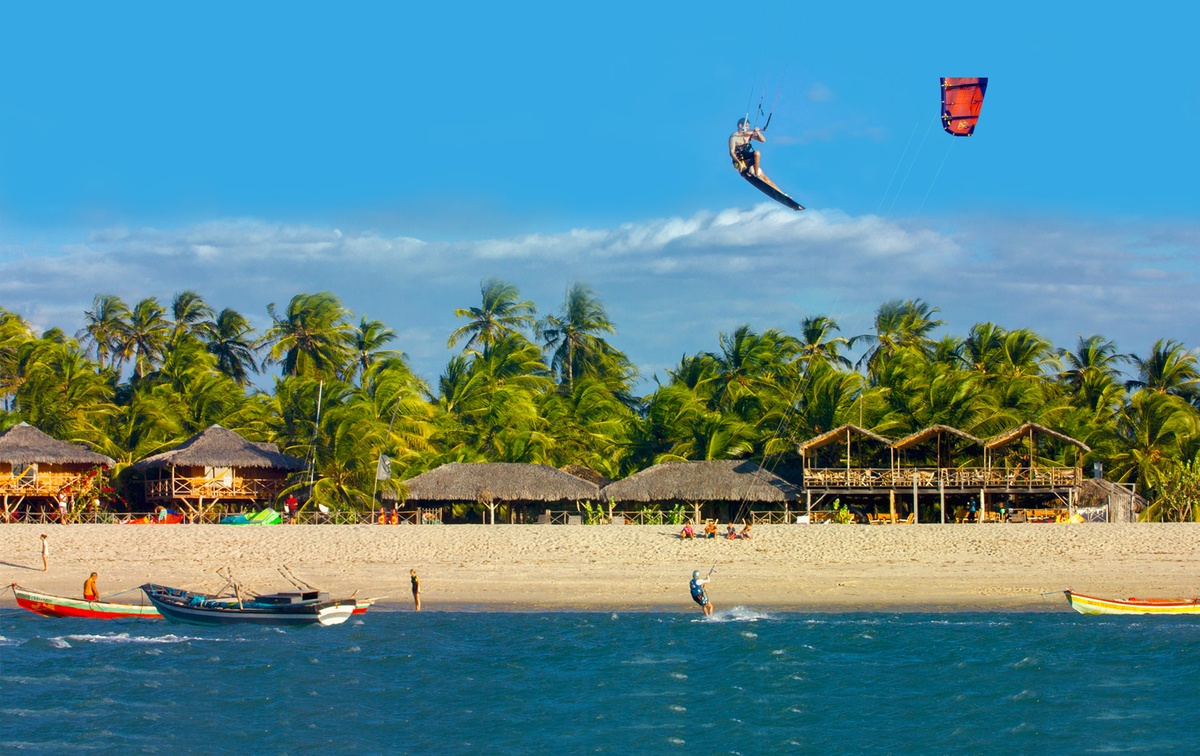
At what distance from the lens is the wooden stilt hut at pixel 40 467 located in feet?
127

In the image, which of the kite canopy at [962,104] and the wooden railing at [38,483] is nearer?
the kite canopy at [962,104]

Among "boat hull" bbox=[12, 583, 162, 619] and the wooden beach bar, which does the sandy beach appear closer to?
"boat hull" bbox=[12, 583, 162, 619]

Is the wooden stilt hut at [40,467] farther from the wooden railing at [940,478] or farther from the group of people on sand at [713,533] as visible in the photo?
the wooden railing at [940,478]

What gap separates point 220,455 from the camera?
130 ft

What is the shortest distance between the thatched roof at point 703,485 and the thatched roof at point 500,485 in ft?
3.27

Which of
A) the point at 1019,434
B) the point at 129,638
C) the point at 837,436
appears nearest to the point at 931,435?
the point at 1019,434

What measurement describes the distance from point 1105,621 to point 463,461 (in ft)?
71.8

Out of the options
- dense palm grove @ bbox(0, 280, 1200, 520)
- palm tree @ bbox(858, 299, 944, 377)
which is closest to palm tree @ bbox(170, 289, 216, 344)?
dense palm grove @ bbox(0, 280, 1200, 520)

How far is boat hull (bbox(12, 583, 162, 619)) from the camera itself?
85.8 feet

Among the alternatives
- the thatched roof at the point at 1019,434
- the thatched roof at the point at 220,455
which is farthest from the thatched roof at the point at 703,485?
the thatched roof at the point at 220,455

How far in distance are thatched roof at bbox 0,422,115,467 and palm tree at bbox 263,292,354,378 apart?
1291cm

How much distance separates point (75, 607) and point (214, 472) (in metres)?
14.4

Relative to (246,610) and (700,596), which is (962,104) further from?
(246,610)

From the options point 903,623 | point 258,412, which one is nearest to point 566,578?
point 903,623
